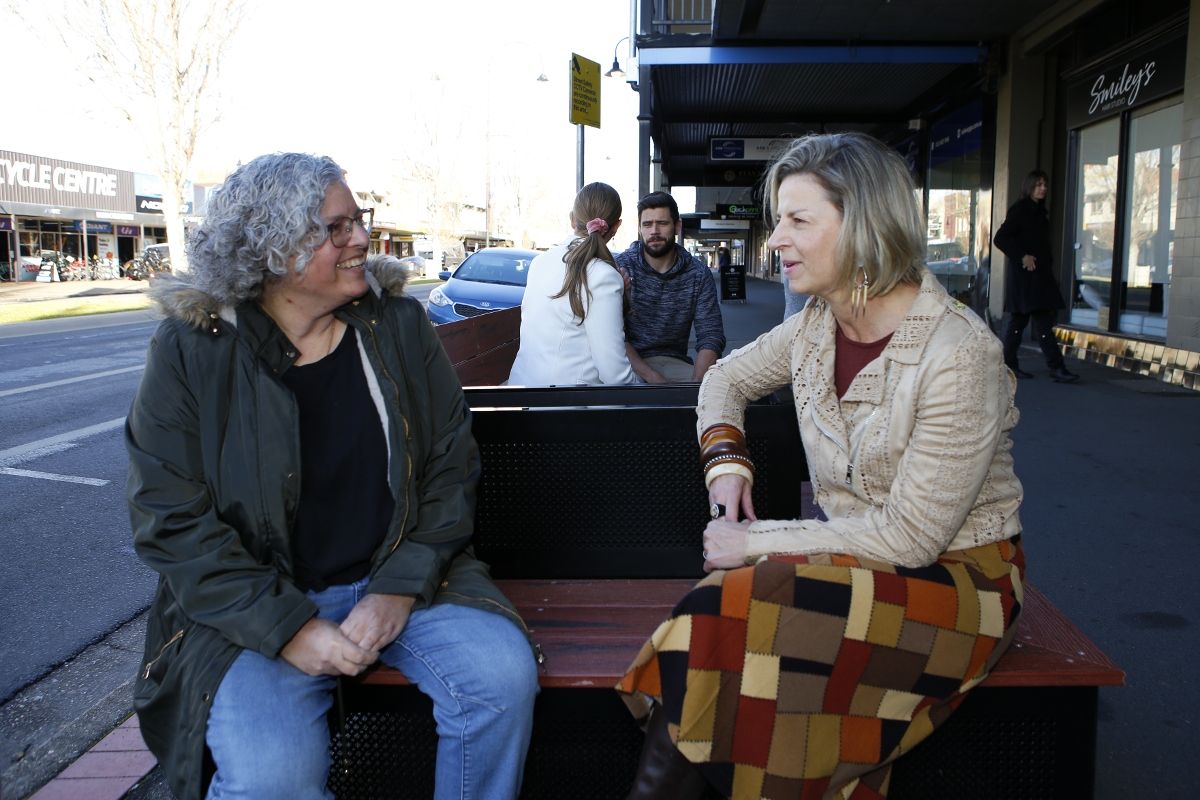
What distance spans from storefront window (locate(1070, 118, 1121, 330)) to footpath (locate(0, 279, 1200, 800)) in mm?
3208

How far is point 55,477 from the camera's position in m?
6.60

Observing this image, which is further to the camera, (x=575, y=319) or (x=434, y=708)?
(x=575, y=319)

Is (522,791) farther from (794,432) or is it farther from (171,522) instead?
(794,432)

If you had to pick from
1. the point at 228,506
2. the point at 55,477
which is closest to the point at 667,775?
the point at 228,506

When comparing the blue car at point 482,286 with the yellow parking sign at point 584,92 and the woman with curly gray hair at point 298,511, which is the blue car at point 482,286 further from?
the woman with curly gray hair at point 298,511

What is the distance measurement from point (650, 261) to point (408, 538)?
3438 millimetres

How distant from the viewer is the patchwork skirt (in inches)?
73.8

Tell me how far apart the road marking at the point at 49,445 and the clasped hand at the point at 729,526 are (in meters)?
6.35

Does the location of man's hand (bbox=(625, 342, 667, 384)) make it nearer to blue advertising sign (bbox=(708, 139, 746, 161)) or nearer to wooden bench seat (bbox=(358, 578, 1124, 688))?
wooden bench seat (bbox=(358, 578, 1124, 688))

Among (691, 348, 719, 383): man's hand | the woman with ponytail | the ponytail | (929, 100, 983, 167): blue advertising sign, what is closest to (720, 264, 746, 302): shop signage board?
(929, 100, 983, 167): blue advertising sign

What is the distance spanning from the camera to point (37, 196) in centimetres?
4191

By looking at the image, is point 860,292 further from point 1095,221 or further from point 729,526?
point 1095,221

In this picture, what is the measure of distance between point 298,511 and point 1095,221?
1179 centimetres

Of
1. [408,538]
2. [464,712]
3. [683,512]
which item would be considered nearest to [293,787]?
[464,712]
